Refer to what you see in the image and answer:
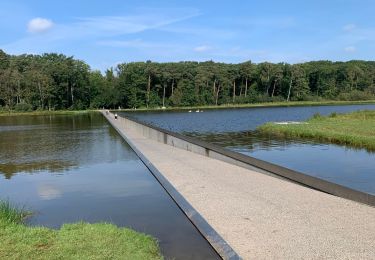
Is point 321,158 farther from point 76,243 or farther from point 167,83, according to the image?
point 167,83

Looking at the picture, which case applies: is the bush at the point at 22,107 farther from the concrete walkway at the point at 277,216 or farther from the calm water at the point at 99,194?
the concrete walkway at the point at 277,216

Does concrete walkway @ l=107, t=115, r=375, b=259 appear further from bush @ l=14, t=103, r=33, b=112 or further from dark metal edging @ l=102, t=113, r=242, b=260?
bush @ l=14, t=103, r=33, b=112

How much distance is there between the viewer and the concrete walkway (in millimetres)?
5730

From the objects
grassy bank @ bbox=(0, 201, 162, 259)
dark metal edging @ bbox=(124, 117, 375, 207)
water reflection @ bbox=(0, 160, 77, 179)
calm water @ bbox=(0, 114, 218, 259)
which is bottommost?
water reflection @ bbox=(0, 160, 77, 179)

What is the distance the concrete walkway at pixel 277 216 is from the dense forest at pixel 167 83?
79.5 m

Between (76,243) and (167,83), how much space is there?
9400 cm

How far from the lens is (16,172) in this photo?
46.4 ft

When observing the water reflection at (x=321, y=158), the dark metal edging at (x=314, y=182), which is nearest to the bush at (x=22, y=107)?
the water reflection at (x=321, y=158)

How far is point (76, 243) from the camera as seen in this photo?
595 centimetres

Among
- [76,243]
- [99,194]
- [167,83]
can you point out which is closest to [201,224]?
[76,243]

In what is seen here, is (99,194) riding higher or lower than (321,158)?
higher

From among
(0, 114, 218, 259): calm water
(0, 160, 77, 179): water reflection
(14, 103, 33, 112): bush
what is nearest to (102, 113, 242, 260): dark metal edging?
(0, 114, 218, 259): calm water

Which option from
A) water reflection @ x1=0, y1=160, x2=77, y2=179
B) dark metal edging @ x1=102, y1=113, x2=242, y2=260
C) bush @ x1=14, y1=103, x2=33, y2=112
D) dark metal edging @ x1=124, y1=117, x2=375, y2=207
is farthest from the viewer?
bush @ x1=14, y1=103, x2=33, y2=112

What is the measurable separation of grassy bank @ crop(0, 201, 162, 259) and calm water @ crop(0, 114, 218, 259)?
1.49ft
